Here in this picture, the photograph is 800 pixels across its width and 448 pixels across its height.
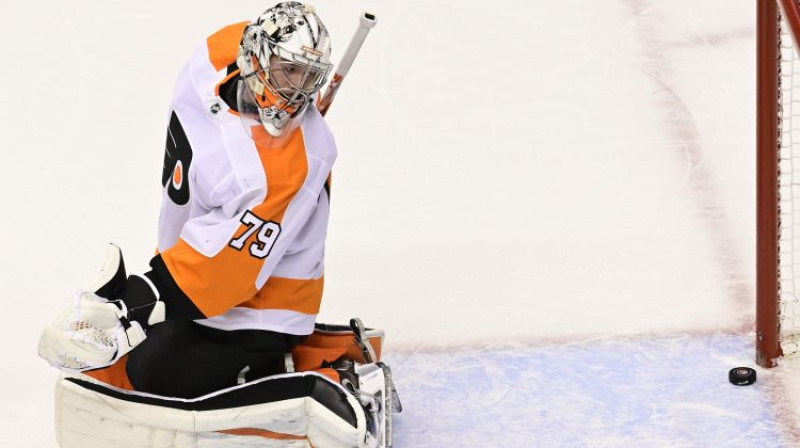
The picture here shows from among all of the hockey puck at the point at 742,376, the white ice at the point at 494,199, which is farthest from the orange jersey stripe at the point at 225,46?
the hockey puck at the point at 742,376

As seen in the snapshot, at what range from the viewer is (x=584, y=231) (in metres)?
4.37

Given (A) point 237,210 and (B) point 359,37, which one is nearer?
(A) point 237,210

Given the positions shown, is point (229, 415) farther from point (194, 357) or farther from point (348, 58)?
point (348, 58)

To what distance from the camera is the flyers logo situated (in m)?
3.20

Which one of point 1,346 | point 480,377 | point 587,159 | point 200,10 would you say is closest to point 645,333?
point 480,377

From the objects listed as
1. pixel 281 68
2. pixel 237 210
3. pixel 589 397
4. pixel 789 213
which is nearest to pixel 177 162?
pixel 237 210

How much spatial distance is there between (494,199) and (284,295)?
1358 mm

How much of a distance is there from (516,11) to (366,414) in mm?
2464

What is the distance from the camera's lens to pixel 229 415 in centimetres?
325

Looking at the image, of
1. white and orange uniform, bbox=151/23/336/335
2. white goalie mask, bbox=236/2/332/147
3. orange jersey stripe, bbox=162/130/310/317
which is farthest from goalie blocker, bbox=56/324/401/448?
white goalie mask, bbox=236/2/332/147

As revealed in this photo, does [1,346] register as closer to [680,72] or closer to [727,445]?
[727,445]

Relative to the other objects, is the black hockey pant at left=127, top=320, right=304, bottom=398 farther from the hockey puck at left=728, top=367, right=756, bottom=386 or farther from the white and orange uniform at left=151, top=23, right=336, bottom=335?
the hockey puck at left=728, top=367, right=756, bottom=386

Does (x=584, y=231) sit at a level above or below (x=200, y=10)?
below

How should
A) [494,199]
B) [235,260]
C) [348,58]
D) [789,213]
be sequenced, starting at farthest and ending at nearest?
[494,199], [789,213], [348,58], [235,260]
